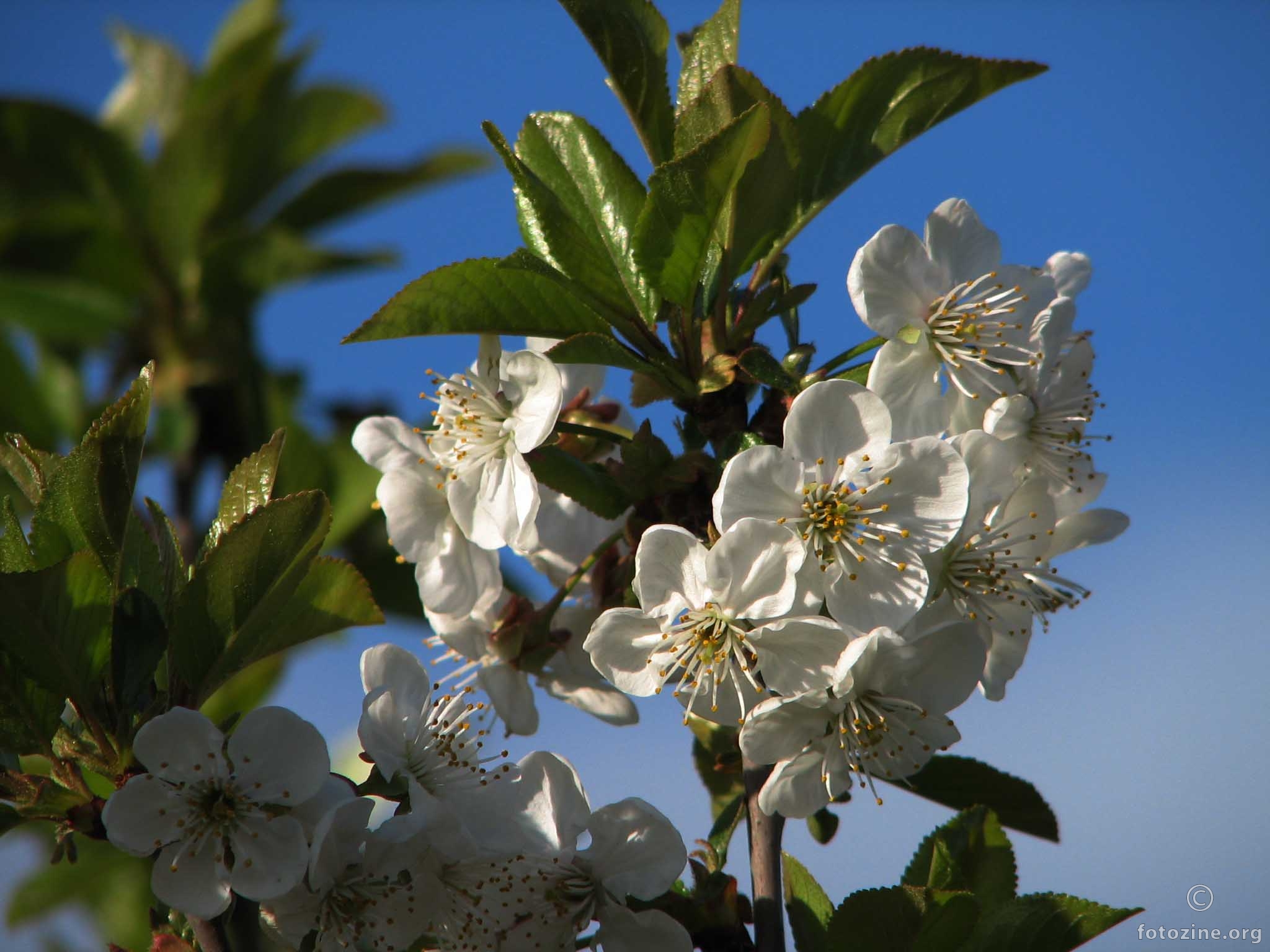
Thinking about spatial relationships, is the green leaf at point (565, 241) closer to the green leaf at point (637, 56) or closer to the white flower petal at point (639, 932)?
the green leaf at point (637, 56)

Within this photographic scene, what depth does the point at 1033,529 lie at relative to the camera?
1466 millimetres

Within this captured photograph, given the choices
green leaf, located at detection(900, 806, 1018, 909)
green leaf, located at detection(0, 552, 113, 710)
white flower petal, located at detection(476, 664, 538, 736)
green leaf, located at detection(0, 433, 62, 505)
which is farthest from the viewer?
white flower petal, located at detection(476, 664, 538, 736)

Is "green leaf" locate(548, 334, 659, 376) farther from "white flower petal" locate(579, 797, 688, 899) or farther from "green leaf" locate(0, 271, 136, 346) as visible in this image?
"green leaf" locate(0, 271, 136, 346)

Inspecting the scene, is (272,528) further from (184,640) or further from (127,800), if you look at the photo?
(127,800)

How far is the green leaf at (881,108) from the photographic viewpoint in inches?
55.2

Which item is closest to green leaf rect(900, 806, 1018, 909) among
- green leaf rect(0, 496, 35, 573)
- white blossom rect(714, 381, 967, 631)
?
white blossom rect(714, 381, 967, 631)

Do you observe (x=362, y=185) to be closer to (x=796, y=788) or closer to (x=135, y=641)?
(x=135, y=641)

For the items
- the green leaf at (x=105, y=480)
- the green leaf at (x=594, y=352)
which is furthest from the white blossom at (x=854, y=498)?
the green leaf at (x=105, y=480)

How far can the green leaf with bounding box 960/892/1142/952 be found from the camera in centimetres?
127

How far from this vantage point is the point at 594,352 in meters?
1.33

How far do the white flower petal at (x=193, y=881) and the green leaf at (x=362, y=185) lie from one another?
4724 mm

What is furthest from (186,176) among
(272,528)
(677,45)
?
(272,528)

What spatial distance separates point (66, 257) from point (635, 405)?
178 inches

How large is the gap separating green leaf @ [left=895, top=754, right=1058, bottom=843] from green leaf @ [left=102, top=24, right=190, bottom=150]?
5.52 meters
